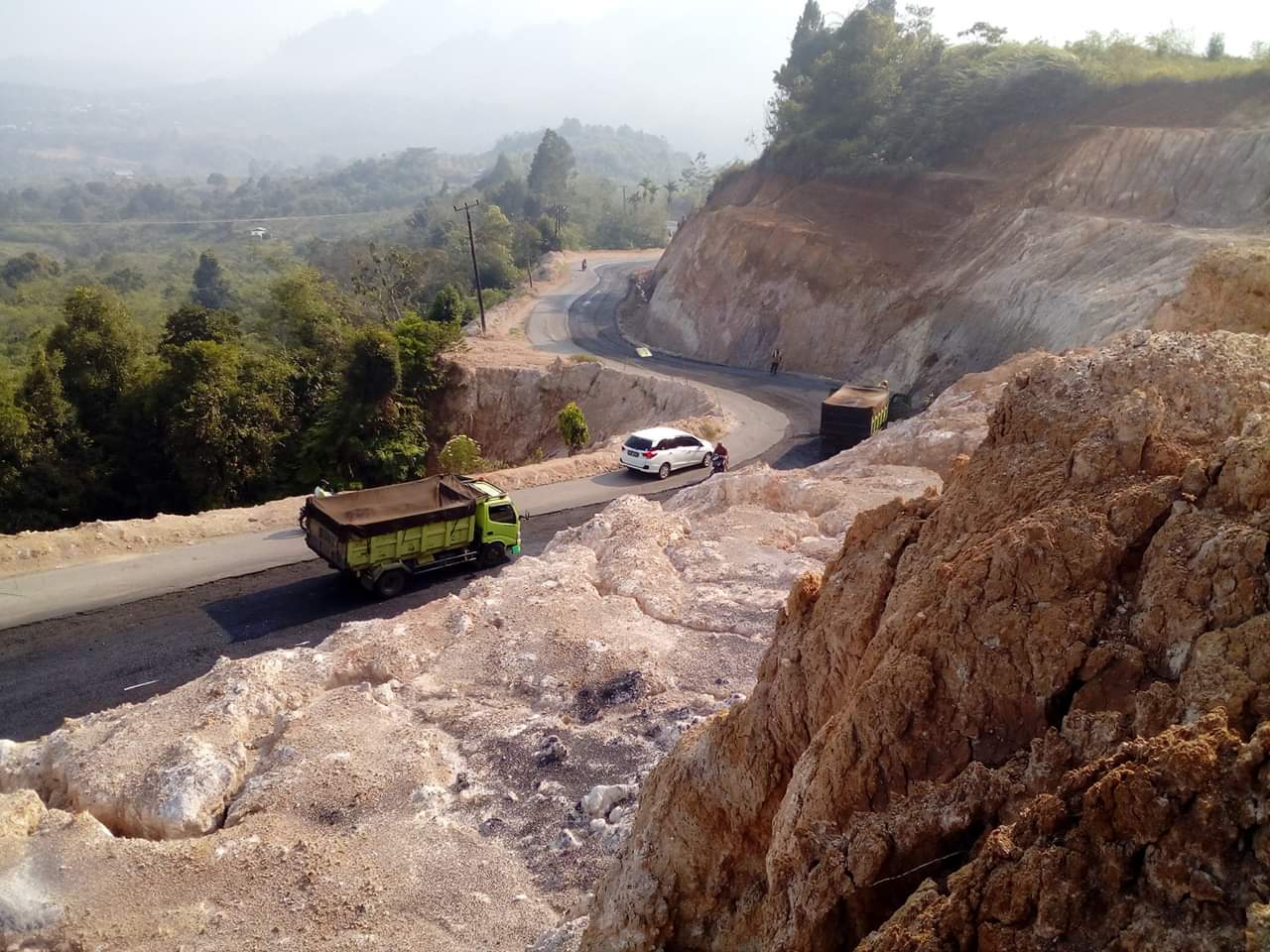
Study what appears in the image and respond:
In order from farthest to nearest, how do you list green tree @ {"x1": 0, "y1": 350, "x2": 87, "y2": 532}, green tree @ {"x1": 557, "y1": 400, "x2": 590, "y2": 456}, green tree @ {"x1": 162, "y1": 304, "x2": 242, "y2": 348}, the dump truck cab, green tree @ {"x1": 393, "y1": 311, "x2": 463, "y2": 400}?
1. green tree @ {"x1": 393, "y1": 311, "x2": 463, "y2": 400}
2. green tree @ {"x1": 162, "y1": 304, "x2": 242, "y2": 348}
3. green tree @ {"x1": 557, "y1": 400, "x2": 590, "y2": 456}
4. green tree @ {"x1": 0, "y1": 350, "x2": 87, "y2": 532}
5. the dump truck cab

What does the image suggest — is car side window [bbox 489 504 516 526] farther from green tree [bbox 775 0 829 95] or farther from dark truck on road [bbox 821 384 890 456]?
green tree [bbox 775 0 829 95]

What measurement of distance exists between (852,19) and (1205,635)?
5276 centimetres

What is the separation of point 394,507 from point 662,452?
931 cm

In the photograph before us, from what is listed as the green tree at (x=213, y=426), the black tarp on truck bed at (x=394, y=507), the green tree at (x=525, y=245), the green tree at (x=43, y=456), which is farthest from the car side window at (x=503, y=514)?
the green tree at (x=525, y=245)

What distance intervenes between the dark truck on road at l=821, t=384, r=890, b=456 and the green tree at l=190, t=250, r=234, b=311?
276 ft

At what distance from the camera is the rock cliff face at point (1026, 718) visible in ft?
12.6

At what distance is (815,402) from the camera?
3634 centimetres

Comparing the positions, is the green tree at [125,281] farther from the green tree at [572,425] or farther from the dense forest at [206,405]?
the green tree at [572,425]

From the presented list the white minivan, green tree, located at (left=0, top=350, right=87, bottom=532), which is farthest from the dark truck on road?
green tree, located at (left=0, top=350, right=87, bottom=532)

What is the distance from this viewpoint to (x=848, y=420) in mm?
27953

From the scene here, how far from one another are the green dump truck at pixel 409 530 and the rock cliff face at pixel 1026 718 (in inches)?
439

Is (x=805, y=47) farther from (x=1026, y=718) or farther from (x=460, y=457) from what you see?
(x=1026, y=718)

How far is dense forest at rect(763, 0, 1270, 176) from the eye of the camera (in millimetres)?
43656

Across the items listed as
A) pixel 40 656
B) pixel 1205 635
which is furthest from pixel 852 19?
pixel 1205 635
